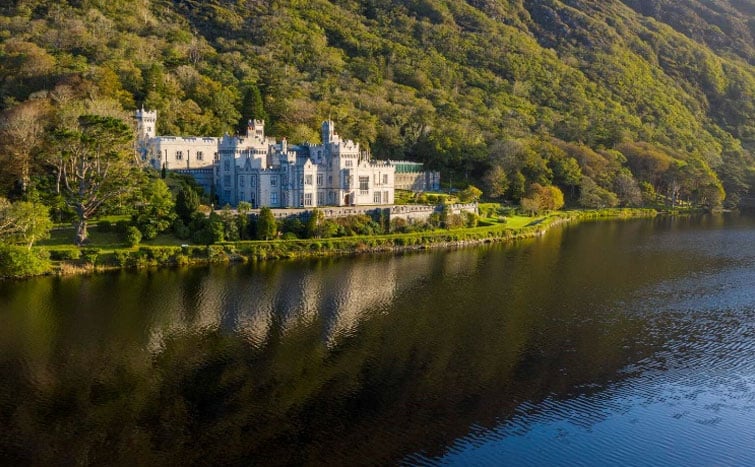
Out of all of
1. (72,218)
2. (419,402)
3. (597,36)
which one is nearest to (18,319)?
(72,218)

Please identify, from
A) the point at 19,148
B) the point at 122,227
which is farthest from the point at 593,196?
the point at 19,148

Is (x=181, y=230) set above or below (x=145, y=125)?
below

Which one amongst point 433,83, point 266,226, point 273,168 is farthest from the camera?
point 433,83

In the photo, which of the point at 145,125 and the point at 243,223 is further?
the point at 145,125

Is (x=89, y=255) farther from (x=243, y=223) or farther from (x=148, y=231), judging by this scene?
(x=243, y=223)

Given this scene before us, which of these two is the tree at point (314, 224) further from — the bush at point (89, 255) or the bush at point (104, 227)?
the bush at point (89, 255)

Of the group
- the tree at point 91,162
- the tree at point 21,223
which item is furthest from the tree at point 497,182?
the tree at point 21,223

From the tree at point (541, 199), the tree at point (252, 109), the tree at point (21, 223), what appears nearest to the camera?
the tree at point (21, 223)
